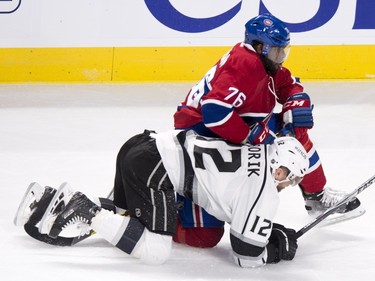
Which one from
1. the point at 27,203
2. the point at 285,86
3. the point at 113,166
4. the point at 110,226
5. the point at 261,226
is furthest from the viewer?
the point at 113,166

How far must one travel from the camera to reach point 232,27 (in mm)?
5656

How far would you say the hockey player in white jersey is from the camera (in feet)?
10.4

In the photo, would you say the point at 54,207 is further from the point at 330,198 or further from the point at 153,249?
the point at 330,198

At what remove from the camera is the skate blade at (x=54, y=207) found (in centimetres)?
330

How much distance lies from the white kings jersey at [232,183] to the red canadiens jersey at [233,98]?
2.8 inches

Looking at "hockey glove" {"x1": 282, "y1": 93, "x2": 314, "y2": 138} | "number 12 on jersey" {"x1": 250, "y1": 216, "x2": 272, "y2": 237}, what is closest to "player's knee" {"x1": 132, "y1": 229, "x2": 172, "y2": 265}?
"number 12 on jersey" {"x1": 250, "y1": 216, "x2": 272, "y2": 237}

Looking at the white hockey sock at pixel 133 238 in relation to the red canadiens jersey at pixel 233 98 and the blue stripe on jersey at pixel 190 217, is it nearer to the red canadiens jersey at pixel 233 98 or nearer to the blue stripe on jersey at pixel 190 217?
the blue stripe on jersey at pixel 190 217

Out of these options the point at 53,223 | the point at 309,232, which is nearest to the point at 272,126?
the point at 309,232

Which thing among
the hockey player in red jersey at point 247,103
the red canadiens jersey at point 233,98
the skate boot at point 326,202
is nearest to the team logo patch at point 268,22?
the hockey player in red jersey at point 247,103

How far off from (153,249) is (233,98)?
23.1 inches

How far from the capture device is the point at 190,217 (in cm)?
338

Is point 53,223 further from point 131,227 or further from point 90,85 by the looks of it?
point 90,85

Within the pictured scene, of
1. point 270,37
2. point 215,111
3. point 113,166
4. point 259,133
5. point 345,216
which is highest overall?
point 270,37

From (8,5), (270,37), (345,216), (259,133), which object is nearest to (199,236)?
(259,133)
